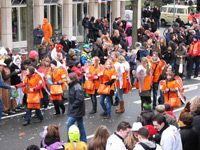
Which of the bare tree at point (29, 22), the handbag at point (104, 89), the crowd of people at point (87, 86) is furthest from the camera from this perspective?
the bare tree at point (29, 22)

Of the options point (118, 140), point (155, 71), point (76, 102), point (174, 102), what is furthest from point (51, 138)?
point (155, 71)

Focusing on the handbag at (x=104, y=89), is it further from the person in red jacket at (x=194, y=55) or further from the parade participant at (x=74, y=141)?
the person in red jacket at (x=194, y=55)

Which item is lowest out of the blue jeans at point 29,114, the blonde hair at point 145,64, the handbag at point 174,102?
the blue jeans at point 29,114

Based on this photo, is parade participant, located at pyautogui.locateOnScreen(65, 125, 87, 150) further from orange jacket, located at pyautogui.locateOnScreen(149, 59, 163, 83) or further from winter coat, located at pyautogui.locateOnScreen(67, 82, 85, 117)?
orange jacket, located at pyautogui.locateOnScreen(149, 59, 163, 83)

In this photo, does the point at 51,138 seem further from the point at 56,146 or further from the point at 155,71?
the point at 155,71

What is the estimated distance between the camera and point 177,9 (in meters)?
39.3

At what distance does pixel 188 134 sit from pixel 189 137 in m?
0.06

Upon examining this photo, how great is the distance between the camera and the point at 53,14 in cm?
2884

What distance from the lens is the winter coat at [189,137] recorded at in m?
8.39

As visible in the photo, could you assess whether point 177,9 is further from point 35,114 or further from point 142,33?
point 35,114

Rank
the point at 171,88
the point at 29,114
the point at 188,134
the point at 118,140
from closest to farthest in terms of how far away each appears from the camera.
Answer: the point at 118,140, the point at 188,134, the point at 29,114, the point at 171,88

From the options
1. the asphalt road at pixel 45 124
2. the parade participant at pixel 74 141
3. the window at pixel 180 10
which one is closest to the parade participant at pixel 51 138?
the parade participant at pixel 74 141

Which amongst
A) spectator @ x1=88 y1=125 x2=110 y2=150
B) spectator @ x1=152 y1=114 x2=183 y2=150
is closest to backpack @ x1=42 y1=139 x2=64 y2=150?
spectator @ x1=88 y1=125 x2=110 y2=150

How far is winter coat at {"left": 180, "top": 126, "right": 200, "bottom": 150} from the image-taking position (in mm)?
8391
